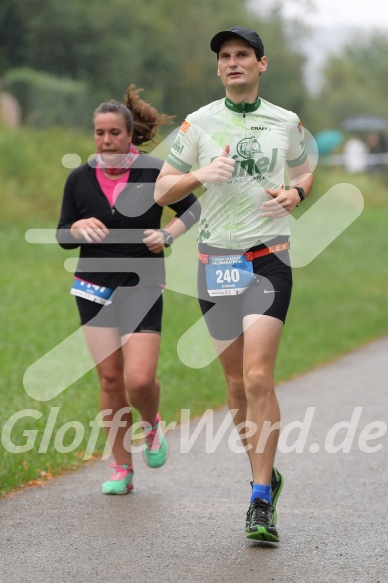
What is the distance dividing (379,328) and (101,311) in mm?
10108

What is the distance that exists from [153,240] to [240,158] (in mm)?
957

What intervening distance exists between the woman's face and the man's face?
0.94 metres

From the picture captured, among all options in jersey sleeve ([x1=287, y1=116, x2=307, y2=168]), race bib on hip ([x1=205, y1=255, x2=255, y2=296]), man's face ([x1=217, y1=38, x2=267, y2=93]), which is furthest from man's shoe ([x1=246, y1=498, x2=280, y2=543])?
man's face ([x1=217, y1=38, x2=267, y2=93])

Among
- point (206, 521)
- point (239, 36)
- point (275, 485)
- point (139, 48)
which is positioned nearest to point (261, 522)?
point (275, 485)

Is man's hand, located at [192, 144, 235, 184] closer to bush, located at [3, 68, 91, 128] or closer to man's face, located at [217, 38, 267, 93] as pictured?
man's face, located at [217, 38, 267, 93]

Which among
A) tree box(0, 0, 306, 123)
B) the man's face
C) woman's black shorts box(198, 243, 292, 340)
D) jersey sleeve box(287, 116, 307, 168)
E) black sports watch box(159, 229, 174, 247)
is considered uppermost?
tree box(0, 0, 306, 123)

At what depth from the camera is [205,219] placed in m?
6.05

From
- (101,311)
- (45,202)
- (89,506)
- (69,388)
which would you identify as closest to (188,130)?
(101,311)

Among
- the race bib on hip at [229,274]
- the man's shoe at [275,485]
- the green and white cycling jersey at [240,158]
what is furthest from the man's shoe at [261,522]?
the green and white cycling jersey at [240,158]

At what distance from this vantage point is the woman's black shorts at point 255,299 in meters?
5.96

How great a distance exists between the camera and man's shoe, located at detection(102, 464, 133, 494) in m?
6.88

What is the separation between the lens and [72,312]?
14.3m

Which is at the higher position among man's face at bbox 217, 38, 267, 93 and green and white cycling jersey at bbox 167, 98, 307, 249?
man's face at bbox 217, 38, 267, 93

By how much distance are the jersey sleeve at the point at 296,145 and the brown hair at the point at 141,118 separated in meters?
1.22
